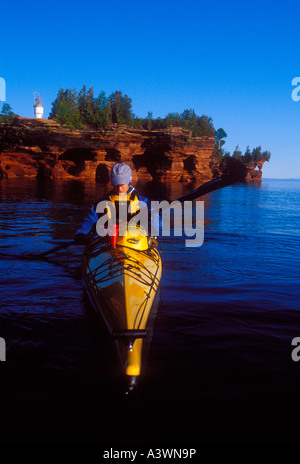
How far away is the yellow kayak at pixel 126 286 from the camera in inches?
124

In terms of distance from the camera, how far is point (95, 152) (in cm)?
3675

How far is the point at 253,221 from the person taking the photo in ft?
47.2

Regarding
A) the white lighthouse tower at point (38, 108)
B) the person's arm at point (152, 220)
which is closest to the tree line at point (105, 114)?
the white lighthouse tower at point (38, 108)

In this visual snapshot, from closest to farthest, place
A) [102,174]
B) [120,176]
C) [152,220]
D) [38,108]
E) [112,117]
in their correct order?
[120,176], [152,220], [102,174], [112,117], [38,108]

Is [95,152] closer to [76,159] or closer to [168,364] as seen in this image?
[76,159]

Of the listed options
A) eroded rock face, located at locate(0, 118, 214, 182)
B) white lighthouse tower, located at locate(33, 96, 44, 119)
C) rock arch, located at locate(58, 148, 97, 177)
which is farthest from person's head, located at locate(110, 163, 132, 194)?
white lighthouse tower, located at locate(33, 96, 44, 119)

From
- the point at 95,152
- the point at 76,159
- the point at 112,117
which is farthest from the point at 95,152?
the point at 112,117

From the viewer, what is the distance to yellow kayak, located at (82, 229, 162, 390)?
3.15m

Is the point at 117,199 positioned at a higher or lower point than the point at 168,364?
higher

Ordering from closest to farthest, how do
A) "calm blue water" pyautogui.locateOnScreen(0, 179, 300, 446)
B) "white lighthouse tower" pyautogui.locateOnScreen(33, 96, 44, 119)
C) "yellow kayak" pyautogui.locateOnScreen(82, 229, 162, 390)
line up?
1. "calm blue water" pyautogui.locateOnScreen(0, 179, 300, 446)
2. "yellow kayak" pyautogui.locateOnScreen(82, 229, 162, 390)
3. "white lighthouse tower" pyautogui.locateOnScreen(33, 96, 44, 119)

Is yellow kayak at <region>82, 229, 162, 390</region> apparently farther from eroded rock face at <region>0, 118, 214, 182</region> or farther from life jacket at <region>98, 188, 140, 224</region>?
eroded rock face at <region>0, 118, 214, 182</region>

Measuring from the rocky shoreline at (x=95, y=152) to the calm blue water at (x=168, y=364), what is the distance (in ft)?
96.1

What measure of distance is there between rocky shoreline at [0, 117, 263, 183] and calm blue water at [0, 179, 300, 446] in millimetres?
29291

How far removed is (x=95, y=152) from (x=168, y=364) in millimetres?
35406
